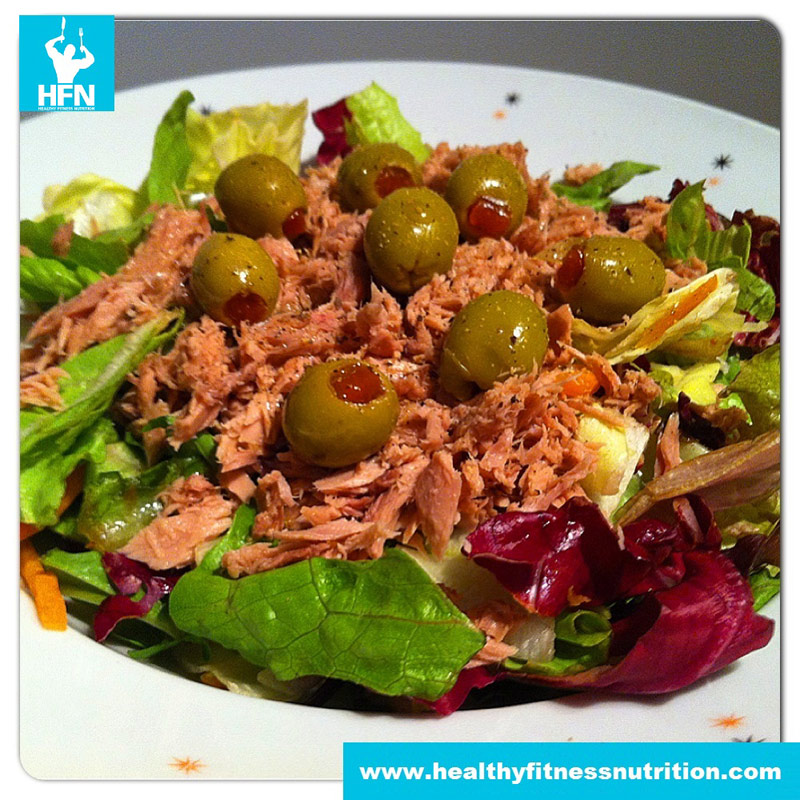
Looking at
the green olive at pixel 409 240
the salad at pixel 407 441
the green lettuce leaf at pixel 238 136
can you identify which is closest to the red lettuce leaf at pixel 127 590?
the salad at pixel 407 441

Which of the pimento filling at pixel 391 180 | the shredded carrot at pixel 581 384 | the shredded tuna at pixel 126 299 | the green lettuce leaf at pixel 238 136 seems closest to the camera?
the shredded carrot at pixel 581 384

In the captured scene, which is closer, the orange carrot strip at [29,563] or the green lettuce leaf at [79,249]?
the orange carrot strip at [29,563]

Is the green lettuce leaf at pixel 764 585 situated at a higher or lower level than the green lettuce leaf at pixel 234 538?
lower

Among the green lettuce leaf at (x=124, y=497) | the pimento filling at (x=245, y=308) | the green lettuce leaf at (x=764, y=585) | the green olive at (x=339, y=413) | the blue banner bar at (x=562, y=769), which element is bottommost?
the blue banner bar at (x=562, y=769)

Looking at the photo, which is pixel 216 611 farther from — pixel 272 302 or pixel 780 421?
pixel 780 421

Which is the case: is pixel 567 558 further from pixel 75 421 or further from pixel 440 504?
pixel 75 421

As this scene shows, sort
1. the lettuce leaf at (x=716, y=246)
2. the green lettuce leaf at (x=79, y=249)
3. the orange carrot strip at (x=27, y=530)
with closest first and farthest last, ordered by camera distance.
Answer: the orange carrot strip at (x=27, y=530) < the lettuce leaf at (x=716, y=246) < the green lettuce leaf at (x=79, y=249)

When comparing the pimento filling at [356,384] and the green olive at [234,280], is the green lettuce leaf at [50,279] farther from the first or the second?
the pimento filling at [356,384]
